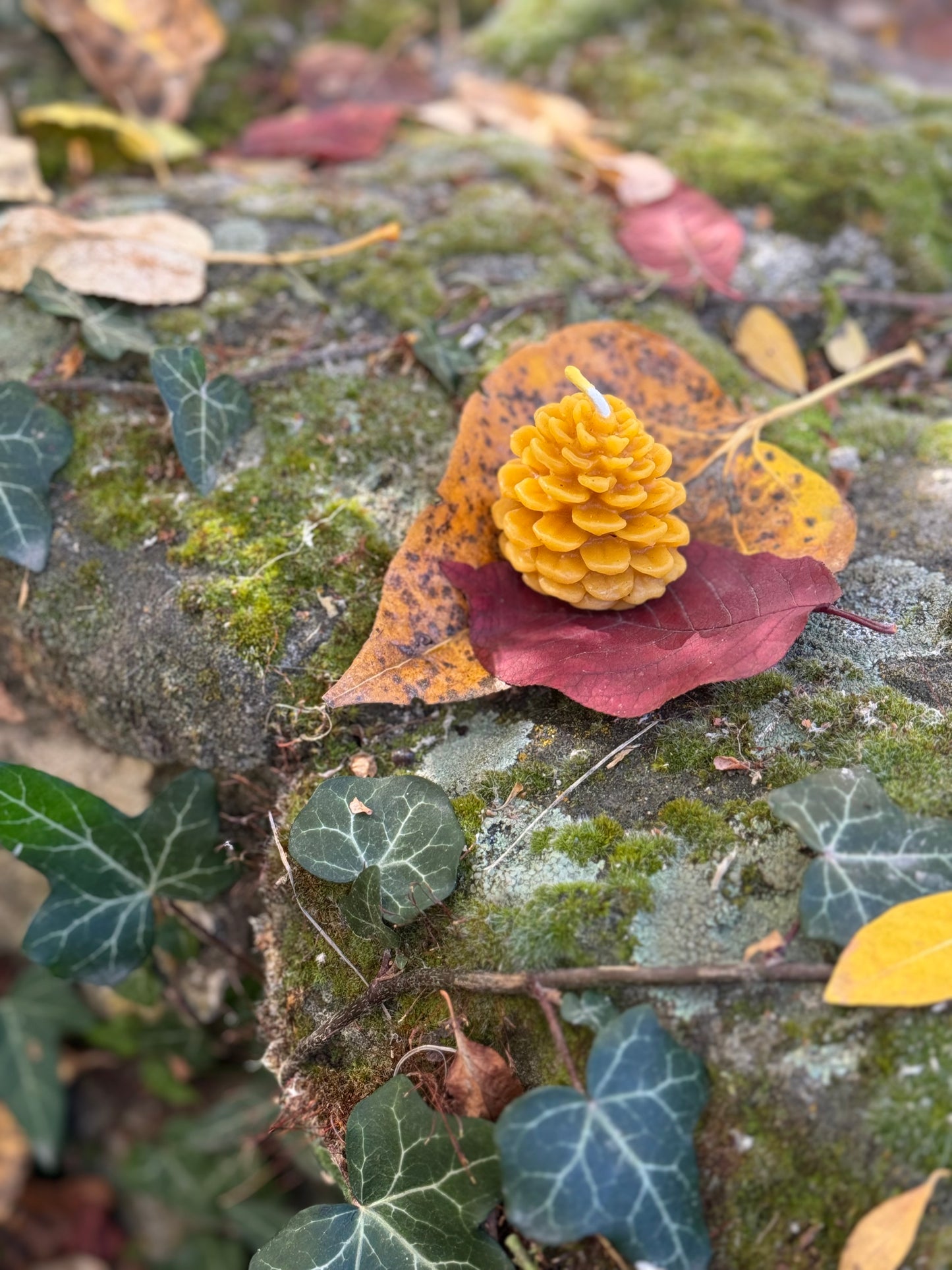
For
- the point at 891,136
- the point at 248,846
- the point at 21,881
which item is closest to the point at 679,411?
the point at 248,846

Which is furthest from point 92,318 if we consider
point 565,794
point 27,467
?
point 565,794

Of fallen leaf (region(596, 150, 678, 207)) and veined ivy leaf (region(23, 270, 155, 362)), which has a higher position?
fallen leaf (region(596, 150, 678, 207))

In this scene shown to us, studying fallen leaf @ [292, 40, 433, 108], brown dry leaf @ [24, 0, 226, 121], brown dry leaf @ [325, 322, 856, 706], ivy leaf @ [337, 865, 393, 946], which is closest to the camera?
ivy leaf @ [337, 865, 393, 946]

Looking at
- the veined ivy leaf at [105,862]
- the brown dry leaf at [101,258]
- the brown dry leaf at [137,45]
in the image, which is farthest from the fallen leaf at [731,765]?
the brown dry leaf at [137,45]

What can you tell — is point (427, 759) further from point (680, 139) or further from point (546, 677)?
point (680, 139)

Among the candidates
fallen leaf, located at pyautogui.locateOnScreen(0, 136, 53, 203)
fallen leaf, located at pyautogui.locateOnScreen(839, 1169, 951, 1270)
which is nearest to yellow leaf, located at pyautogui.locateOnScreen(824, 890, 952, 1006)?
fallen leaf, located at pyautogui.locateOnScreen(839, 1169, 951, 1270)

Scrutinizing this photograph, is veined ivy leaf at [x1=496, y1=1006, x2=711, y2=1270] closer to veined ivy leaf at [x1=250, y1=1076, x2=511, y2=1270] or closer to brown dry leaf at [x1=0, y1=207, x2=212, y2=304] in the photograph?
veined ivy leaf at [x1=250, y1=1076, x2=511, y2=1270]

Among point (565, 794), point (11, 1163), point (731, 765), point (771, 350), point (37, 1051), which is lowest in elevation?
point (11, 1163)

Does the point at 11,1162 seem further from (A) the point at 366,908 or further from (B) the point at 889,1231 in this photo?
(B) the point at 889,1231
